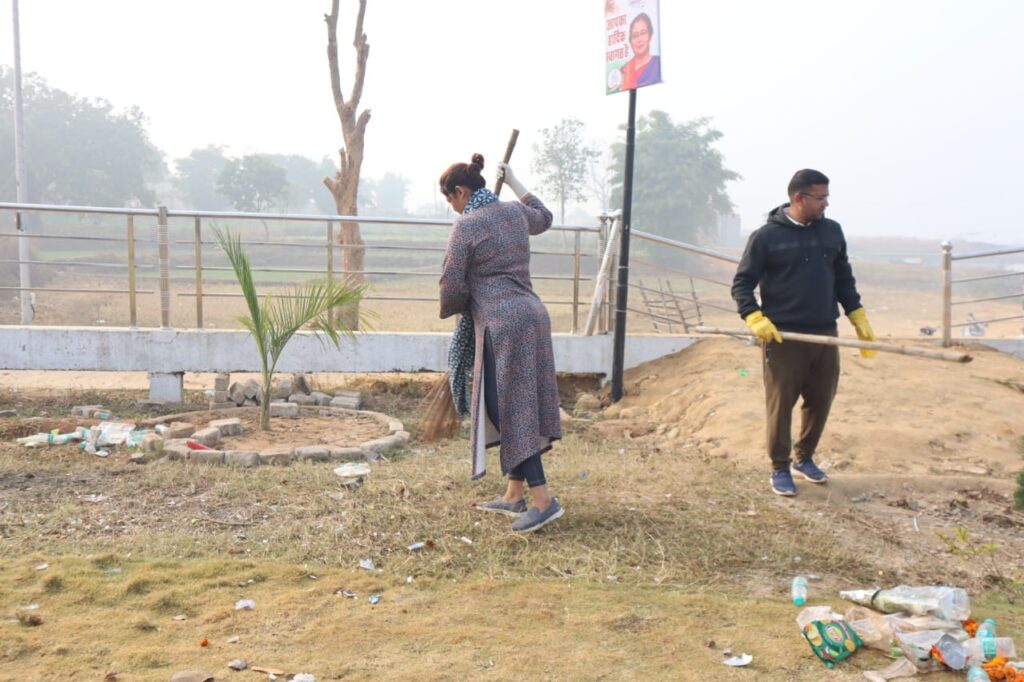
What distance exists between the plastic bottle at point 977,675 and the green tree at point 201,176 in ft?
225

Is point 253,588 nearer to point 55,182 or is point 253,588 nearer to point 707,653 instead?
point 707,653

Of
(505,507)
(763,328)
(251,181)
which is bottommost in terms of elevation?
(505,507)

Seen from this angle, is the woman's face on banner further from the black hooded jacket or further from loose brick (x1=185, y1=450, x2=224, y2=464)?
loose brick (x1=185, y1=450, x2=224, y2=464)

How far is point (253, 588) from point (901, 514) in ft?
10.8

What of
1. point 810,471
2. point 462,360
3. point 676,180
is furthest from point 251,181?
point 810,471

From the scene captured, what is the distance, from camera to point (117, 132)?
48031 mm

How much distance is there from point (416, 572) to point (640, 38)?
539 centimetres

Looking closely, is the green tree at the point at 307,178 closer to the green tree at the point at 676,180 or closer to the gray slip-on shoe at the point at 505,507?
the green tree at the point at 676,180

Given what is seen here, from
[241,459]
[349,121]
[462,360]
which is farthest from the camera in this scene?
[349,121]

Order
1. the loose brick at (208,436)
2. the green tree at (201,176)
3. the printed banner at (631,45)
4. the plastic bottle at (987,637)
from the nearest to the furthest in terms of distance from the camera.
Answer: the plastic bottle at (987,637) < the loose brick at (208,436) < the printed banner at (631,45) < the green tree at (201,176)

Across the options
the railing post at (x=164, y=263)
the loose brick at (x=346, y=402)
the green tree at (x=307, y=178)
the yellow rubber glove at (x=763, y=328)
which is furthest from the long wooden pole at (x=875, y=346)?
the green tree at (x=307, y=178)

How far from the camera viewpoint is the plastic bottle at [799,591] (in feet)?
12.4

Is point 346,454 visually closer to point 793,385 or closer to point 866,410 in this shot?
point 793,385

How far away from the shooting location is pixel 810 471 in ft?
17.4
